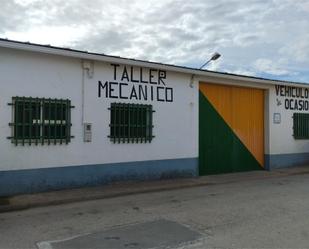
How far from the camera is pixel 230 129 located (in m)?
14.8

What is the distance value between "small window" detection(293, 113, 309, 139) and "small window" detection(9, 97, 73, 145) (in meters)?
9.87

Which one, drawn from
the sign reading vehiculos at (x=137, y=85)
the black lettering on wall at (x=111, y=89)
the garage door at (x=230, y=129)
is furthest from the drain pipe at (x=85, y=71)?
the garage door at (x=230, y=129)

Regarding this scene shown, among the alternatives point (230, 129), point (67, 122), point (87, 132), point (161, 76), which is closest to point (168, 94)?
point (161, 76)

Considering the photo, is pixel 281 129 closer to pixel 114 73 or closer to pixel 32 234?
pixel 114 73

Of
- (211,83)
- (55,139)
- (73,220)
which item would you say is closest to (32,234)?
(73,220)

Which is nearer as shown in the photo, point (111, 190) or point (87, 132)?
point (111, 190)

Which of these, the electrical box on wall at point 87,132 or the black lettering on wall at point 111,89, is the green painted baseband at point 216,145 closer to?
the black lettering on wall at point 111,89

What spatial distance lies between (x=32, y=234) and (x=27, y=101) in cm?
412

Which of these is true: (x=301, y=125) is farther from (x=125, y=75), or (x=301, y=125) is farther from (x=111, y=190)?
(x=111, y=190)

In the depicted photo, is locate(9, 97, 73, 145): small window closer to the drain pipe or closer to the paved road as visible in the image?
the drain pipe

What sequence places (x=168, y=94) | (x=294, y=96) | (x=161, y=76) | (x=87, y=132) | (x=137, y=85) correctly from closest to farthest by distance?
(x=87, y=132) → (x=137, y=85) → (x=161, y=76) → (x=168, y=94) → (x=294, y=96)

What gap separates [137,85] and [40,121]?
123 inches

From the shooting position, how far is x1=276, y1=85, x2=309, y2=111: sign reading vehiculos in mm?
16234

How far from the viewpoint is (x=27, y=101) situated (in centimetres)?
1003
